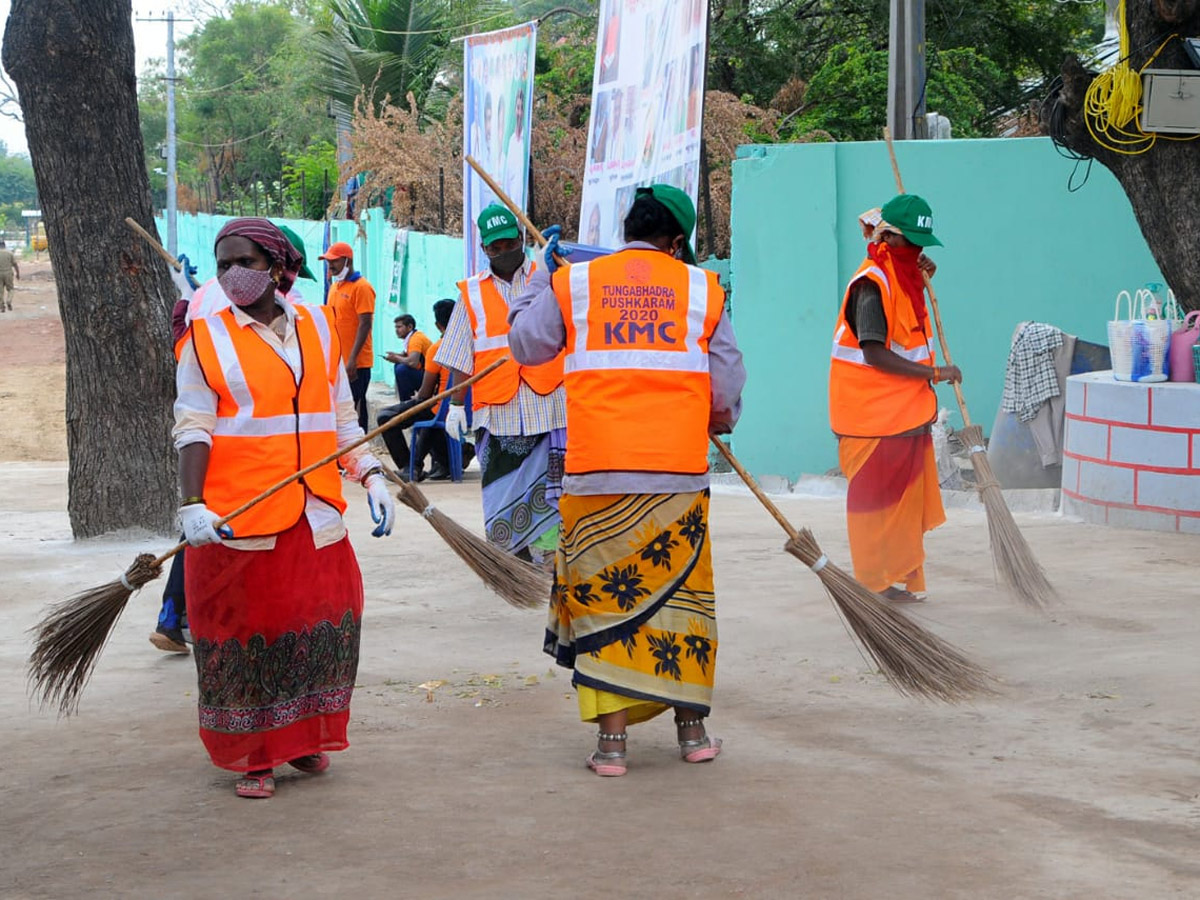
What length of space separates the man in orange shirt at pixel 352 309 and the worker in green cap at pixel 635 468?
8148 mm

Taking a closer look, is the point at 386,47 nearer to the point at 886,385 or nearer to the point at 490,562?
the point at 886,385

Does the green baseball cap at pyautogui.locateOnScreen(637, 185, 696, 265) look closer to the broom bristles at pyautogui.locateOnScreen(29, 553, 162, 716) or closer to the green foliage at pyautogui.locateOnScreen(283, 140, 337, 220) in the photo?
the broom bristles at pyautogui.locateOnScreen(29, 553, 162, 716)

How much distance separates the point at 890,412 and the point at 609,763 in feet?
8.48

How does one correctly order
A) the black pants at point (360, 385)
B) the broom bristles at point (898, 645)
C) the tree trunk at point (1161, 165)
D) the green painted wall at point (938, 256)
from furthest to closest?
1. the black pants at point (360, 385)
2. the green painted wall at point (938, 256)
3. the tree trunk at point (1161, 165)
4. the broom bristles at point (898, 645)

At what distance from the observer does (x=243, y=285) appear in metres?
4.38

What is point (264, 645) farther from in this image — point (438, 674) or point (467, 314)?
point (467, 314)

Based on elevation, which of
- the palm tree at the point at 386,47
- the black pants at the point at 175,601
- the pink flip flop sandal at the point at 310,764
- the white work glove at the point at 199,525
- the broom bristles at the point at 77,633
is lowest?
the pink flip flop sandal at the point at 310,764

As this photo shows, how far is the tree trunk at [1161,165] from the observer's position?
8352mm

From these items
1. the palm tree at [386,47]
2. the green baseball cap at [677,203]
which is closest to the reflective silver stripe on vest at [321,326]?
the green baseball cap at [677,203]

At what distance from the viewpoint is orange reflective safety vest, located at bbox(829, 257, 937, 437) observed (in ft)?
21.5

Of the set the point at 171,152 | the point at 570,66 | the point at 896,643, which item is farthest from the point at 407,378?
the point at 171,152

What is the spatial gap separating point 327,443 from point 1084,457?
5.21m

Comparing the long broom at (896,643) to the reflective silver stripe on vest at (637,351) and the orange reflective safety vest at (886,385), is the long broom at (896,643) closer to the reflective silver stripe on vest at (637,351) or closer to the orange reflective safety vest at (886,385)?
the reflective silver stripe on vest at (637,351)

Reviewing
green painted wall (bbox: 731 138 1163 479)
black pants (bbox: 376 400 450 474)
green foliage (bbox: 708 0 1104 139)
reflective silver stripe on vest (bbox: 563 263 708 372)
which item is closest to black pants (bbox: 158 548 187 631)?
reflective silver stripe on vest (bbox: 563 263 708 372)
